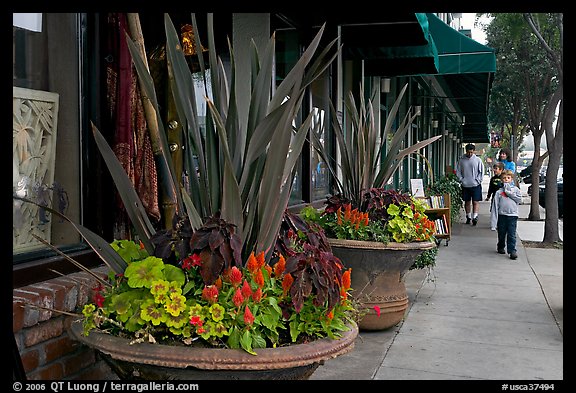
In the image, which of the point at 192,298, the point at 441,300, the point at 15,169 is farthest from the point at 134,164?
the point at 441,300

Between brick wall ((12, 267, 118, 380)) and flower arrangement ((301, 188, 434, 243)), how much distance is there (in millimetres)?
2305

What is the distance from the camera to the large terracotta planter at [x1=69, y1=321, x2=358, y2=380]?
2.15 metres

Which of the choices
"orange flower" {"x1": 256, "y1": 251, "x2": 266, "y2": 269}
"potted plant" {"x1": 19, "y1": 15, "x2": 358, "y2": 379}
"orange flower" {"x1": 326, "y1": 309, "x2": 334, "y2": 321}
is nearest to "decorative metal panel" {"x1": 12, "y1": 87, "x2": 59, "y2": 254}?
"potted plant" {"x1": 19, "y1": 15, "x2": 358, "y2": 379}

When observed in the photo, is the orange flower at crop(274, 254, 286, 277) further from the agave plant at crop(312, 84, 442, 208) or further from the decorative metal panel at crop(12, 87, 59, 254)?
the agave plant at crop(312, 84, 442, 208)

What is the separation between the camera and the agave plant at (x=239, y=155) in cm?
242

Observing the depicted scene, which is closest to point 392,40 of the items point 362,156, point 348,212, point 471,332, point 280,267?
point 362,156

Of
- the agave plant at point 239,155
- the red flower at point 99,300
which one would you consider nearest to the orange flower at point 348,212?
the agave plant at point 239,155

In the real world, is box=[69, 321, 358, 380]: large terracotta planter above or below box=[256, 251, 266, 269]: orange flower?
below

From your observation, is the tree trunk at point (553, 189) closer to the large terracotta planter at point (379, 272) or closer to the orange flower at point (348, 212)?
the large terracotta planter at point (379, 272)

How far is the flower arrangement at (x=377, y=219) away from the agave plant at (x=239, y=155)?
7.58ft

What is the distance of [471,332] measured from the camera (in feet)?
17.0

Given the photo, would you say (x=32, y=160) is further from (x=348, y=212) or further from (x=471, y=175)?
(x=471, y=175)

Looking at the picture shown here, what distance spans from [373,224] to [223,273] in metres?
2.73
